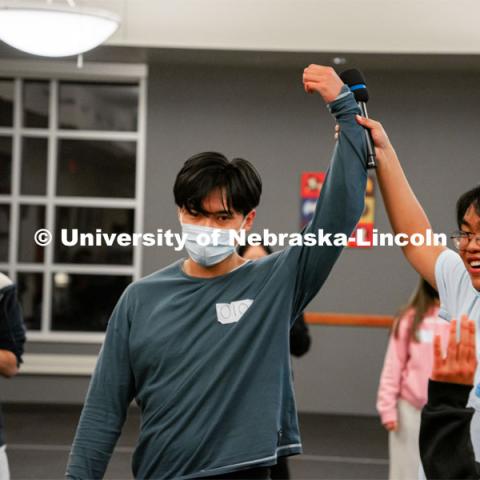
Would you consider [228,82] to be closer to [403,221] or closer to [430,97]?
[430,97]

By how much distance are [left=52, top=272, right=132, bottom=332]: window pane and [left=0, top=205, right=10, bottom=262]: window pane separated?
1.70ft

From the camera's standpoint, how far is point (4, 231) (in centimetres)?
869

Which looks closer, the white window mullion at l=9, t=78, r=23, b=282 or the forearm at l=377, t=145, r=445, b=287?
the forearm at l=377, t=145, r=445, b=287

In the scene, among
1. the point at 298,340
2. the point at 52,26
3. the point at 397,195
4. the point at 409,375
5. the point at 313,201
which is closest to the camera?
the point at 397,195

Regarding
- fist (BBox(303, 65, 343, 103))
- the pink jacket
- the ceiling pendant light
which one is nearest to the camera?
fist (BBox(303, 65, 343, 103))

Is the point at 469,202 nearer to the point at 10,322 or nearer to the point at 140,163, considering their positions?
the point at 10,322

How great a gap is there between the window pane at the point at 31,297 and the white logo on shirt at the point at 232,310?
22.8ft

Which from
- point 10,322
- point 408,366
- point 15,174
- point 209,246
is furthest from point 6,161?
point 209,246

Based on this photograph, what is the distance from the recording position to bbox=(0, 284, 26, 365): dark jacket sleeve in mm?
2953

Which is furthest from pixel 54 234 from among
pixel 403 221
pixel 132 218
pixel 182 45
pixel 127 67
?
pixel 403 221

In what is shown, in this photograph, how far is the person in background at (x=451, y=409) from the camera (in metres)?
1.46

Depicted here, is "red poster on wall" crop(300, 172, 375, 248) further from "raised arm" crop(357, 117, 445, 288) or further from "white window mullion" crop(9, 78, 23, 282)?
"raised arm" crop(357, 117, 445, 288)

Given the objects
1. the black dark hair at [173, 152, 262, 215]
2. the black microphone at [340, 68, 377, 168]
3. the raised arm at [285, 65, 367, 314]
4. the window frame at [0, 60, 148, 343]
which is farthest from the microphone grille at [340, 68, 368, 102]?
the window frame at [0, 60, 148, 343]

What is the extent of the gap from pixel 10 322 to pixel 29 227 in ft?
19.4
